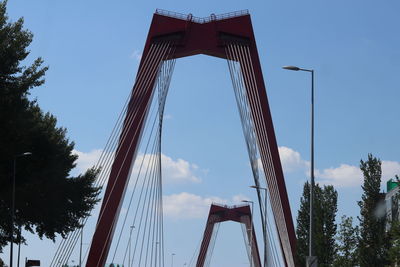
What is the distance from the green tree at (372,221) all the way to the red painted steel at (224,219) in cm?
6664

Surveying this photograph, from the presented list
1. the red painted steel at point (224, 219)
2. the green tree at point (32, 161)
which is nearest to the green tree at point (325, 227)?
the green tree at point (32, 161)

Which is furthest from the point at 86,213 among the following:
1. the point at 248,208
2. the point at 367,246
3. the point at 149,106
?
the point at 248,208

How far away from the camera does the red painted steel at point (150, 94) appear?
172 ft

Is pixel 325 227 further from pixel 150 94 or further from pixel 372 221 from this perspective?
pixel 150 94

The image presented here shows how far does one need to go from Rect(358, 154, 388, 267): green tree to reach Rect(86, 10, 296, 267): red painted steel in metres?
7.42

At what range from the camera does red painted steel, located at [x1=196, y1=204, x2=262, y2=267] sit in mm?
116312

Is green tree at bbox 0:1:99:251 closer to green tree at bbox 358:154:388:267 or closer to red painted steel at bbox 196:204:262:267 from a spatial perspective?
green tree at bbox 358:154:388:267

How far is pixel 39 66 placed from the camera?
46.0 m

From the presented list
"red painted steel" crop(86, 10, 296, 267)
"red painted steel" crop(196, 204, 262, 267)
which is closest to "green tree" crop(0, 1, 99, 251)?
"red painted steel" crop(86, 10, 296, 267)

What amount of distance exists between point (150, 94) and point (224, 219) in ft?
225

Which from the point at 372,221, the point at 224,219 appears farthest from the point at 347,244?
the point at 224,219

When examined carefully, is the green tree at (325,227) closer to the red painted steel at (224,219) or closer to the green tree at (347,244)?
the green tree at (347,244)

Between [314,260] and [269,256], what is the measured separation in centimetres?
3874

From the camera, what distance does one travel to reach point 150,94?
54.5 m
